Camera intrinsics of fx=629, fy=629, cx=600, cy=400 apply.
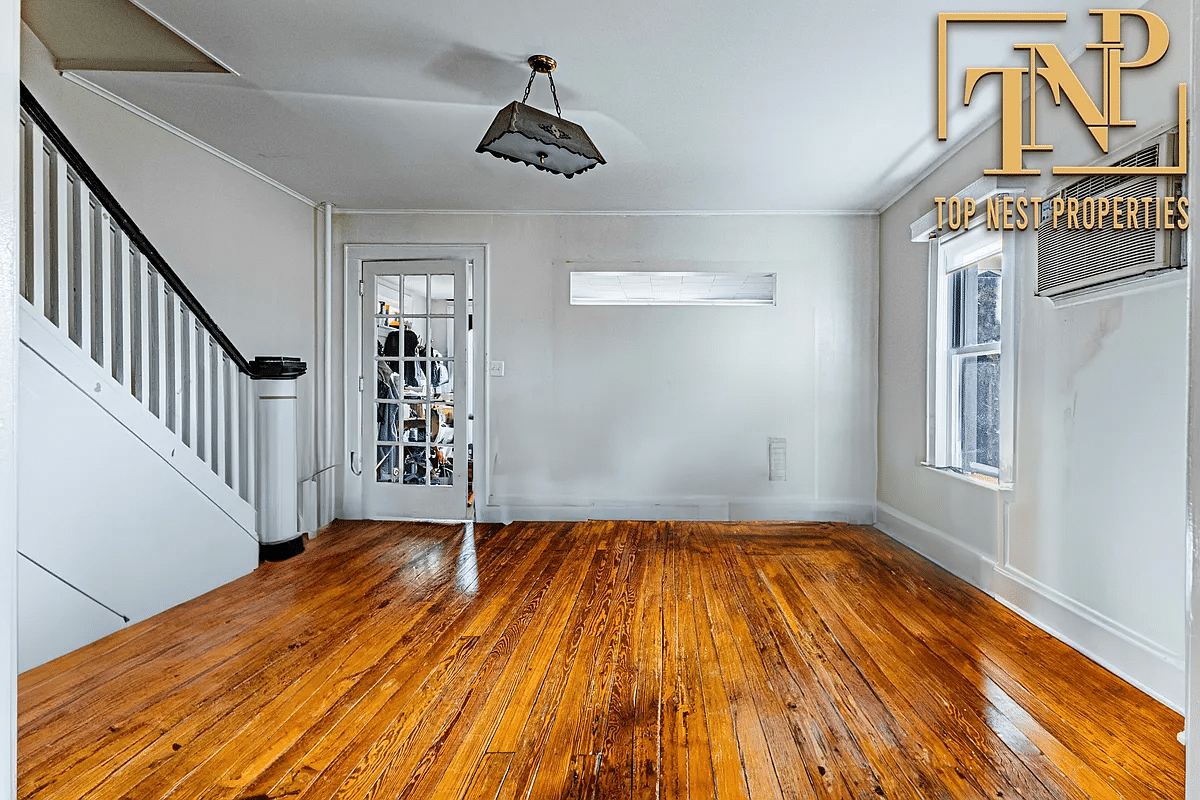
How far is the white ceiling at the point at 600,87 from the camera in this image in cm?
230

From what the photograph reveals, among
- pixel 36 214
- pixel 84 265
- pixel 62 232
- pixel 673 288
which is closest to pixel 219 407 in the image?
pixel 84 265

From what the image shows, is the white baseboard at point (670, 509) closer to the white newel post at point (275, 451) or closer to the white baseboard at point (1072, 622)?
the white baseboard at point (1072, 622)

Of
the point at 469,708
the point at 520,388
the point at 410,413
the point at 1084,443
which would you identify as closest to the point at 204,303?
the point at 410,413

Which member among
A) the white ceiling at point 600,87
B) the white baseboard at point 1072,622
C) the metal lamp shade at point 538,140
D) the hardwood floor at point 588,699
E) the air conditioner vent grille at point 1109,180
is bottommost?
the hardwood floor at point 588,699

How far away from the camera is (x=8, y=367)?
0.57 metres

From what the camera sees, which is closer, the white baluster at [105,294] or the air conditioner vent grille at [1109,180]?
the air conditioner vent grille at [1109,180]

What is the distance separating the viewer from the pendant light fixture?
8.43 ft

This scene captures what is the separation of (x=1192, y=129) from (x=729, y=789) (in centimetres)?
158

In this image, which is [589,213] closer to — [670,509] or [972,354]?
[670,509]

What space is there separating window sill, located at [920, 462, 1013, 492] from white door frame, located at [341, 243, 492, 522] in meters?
3.07

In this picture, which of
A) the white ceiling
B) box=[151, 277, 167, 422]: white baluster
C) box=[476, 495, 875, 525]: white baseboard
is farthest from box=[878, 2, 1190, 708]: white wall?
box=[151, 277, 167, 422]: white baluster

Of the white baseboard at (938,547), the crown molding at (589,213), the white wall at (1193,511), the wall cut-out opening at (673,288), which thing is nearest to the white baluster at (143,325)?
the crown molding at (589,213)

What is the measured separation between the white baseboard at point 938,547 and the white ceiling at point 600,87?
2.16 metres

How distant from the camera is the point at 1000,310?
3.07m
